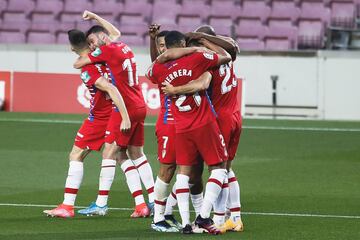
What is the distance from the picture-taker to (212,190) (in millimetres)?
10234

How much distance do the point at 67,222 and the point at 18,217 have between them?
2.04 ft

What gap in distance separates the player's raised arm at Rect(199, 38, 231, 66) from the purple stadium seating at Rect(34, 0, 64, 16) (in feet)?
65.1

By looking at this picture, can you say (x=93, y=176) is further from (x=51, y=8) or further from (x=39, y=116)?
(x=51, y=8)

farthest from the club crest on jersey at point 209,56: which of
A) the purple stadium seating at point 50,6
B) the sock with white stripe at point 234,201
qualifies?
the purple stadium seating at point 50,6

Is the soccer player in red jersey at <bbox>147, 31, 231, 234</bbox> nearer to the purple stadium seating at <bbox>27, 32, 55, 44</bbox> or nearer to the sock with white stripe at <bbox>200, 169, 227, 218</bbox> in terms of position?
the sock with white stripe at <bbox>200, 169, 227, 218</bbox>

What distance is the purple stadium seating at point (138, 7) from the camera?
29.5 metres

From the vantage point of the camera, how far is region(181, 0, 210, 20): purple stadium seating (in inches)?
1141

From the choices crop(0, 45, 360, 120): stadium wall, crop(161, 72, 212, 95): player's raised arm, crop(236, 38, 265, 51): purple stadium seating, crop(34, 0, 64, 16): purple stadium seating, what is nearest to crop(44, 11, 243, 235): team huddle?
crop(161, 72, 212, 95): player's raised arm

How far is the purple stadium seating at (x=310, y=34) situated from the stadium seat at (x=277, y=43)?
0.37 m

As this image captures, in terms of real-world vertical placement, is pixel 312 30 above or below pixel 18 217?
above

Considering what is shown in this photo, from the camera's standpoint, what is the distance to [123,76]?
11.8 meters

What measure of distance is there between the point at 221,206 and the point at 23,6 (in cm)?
2053

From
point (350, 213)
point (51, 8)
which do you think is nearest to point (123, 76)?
point (350, 213)

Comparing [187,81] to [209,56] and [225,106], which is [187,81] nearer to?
[209,56]
